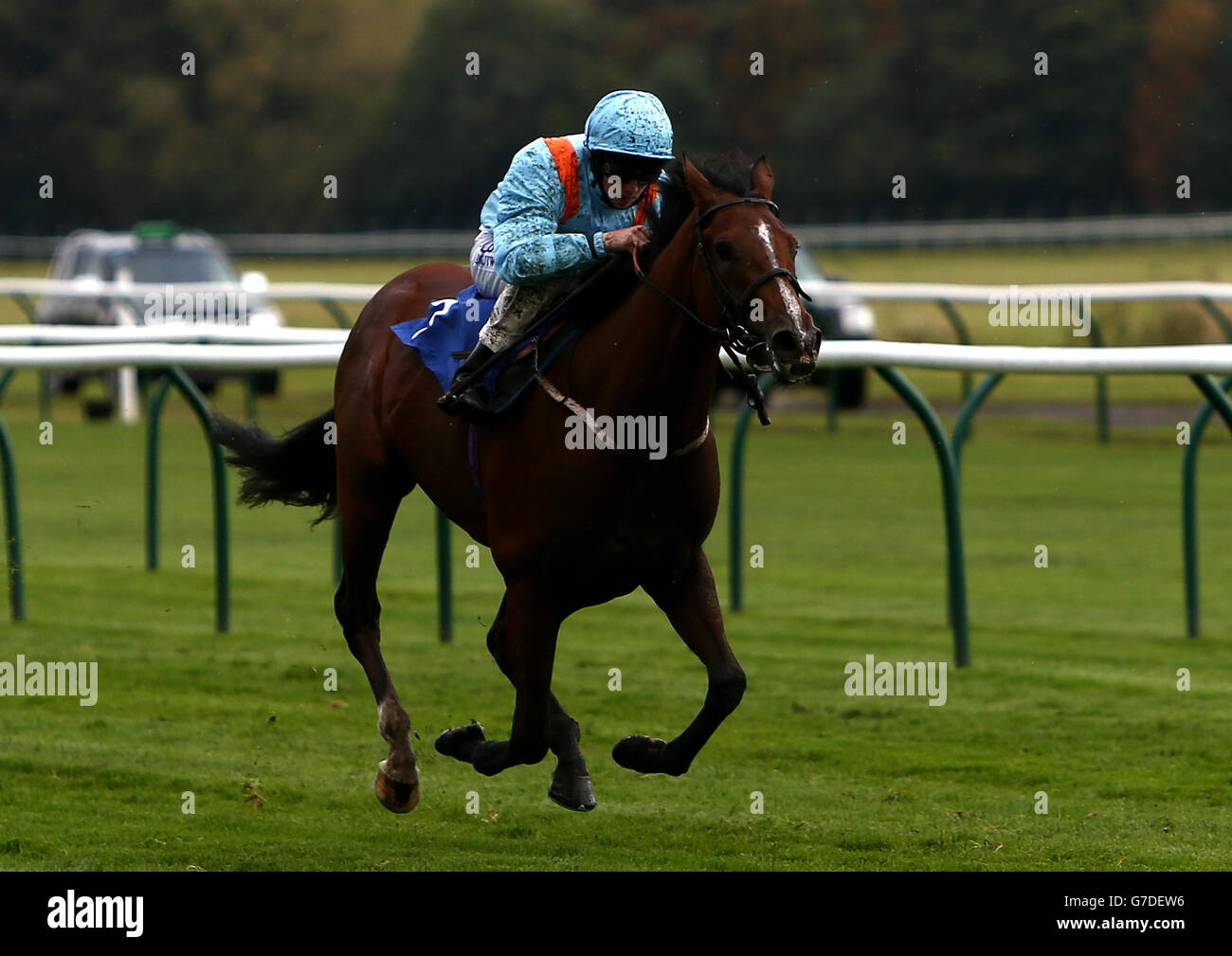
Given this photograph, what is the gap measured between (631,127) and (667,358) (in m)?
0.62

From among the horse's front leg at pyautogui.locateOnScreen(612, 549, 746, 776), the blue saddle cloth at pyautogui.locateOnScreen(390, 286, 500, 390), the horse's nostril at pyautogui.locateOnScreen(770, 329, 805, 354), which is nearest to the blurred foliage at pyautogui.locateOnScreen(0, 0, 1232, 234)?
the blue saddle cloth at pyautogui.locateOnScreen(390, 286, 500, 390)

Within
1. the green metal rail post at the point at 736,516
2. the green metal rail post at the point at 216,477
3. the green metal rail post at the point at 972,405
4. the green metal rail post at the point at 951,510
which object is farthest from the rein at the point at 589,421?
the green metal rail post at the point at 736,516

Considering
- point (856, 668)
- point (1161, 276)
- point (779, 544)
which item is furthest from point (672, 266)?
point (1161, 276)

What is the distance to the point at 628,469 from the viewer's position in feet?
16.9

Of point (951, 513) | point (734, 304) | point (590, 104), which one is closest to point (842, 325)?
point (951, 513)

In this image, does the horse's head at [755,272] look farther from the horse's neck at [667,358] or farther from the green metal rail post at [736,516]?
the green metal rail post at [736,516]

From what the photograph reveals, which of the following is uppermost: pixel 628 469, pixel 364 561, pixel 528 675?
pixel 628 469

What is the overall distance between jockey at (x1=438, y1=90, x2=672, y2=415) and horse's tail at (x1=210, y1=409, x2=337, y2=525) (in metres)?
1.39

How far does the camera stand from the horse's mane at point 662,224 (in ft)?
16.3

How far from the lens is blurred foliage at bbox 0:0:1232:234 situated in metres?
41.2

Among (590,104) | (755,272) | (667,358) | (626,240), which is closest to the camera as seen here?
(755,272)

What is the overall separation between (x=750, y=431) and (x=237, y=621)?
30.6 feet

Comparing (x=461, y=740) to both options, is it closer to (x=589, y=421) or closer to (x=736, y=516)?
(x=589, y=421)
